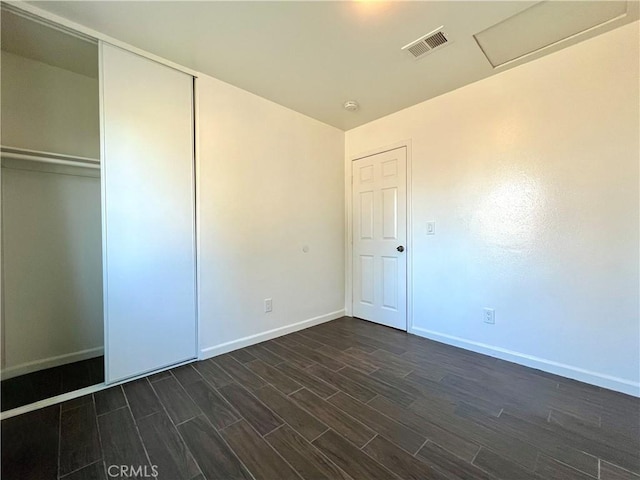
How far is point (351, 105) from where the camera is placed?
292 centimetres

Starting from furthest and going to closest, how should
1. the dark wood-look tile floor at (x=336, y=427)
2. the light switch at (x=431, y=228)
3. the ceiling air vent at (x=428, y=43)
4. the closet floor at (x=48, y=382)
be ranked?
the light switch at (x=431, y=228) → the ceiling air vent at (x=428, y=43) → the closet floor at (x=48, y=382) → the dark wood-look tile floor at (x=336, y=427)

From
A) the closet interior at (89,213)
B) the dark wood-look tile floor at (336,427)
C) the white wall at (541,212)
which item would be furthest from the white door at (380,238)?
the closet interior at (89,213)

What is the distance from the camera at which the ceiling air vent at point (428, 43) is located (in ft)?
6.22

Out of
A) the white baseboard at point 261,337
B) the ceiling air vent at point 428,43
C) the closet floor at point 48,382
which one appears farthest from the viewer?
the white baseboard at point 261,337

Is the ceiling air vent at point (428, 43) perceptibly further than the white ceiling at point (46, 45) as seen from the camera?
Yes

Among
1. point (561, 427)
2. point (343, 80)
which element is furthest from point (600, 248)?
point (343, 80)

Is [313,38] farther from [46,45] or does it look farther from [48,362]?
[48,362]

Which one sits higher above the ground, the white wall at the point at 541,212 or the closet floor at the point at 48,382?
the white wall at the point at 541,212

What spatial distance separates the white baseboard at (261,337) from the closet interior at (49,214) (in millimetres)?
798

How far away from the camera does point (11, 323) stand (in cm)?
206

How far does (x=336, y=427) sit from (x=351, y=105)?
291 centimetres

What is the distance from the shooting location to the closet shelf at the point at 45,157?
1.90m

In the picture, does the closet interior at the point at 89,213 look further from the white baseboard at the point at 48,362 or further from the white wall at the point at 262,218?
the white wall at the point at 262,218

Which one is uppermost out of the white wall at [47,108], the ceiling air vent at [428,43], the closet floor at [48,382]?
the ceiling air vent at [428,43]
